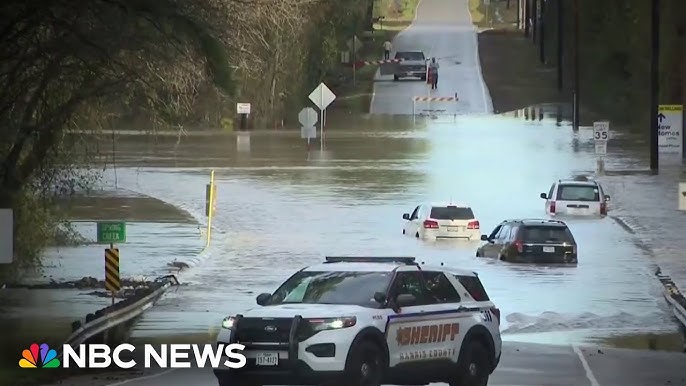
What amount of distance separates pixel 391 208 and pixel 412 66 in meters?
49.4

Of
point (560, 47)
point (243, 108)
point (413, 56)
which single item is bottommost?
point (243, 108)

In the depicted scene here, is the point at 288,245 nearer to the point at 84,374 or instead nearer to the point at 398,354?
the point at 84,374

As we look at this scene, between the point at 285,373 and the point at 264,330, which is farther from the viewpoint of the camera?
the point at 264,330

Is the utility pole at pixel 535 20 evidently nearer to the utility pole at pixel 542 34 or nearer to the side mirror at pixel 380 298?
the utility pole at pixel 542 34

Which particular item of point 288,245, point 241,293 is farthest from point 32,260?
point 288,245

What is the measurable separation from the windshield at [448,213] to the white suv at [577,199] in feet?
18.2

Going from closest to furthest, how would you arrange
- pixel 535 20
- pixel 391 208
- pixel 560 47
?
pixel 391 208 → pixel 560 47 → pixel 535 20

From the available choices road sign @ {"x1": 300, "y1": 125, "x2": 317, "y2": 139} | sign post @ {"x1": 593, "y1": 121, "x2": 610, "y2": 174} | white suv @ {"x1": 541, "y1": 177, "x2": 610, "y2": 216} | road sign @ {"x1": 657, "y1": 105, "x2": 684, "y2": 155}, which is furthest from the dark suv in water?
road sign @ {"x1": 300, "y1": 125, "x2": 317, "y2": 139}

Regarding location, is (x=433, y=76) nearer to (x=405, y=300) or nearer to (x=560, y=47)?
(x=560, y=47)

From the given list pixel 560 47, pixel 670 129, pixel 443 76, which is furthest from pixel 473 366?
pixel 443 76

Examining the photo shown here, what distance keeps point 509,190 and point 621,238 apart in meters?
12.8

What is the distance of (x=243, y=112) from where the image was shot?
8638 centimetres

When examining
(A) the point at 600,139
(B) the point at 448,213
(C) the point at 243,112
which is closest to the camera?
(B) the point at 448,213

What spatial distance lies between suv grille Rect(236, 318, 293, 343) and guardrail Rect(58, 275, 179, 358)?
6.85m
